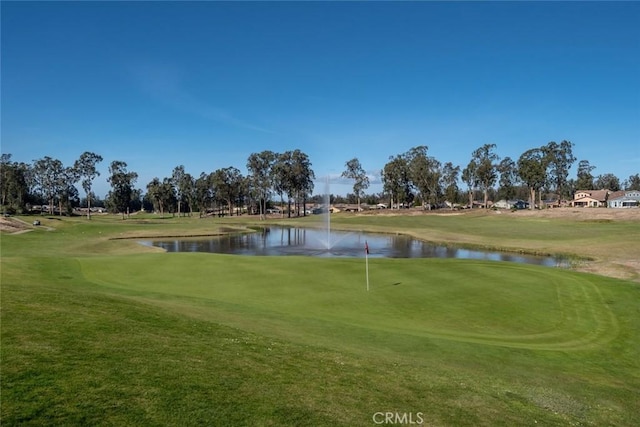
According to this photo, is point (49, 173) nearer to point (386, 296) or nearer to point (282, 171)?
point (282, 171)

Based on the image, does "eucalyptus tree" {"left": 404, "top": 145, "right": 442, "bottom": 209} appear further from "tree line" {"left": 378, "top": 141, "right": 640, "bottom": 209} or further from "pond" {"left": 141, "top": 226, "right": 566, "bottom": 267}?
"pond" {"left": 141, "top": 226, "right": 566, "bottom": 267}

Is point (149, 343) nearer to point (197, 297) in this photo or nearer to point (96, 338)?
point (96, 338)

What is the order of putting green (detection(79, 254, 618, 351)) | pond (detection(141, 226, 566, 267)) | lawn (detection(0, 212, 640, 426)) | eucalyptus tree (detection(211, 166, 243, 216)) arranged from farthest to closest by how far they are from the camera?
eucalyptus tree (detection(211, 166, 243, 216))
pond (detection(141, 226, 566, 267))
putting green (detection(79, 254, 618, 351))
lawn (detection(0, 212, 640, 426))

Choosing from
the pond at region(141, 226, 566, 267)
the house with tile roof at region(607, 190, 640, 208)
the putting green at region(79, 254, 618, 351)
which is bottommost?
the pond at region(141, 226, 566, 267)

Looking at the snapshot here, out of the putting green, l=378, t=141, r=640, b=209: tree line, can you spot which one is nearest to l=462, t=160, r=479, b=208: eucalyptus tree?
l=378, t=141, r=640, b=209: tree line

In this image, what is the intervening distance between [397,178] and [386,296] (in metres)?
129

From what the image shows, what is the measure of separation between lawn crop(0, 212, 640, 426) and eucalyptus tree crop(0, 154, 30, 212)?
411ft

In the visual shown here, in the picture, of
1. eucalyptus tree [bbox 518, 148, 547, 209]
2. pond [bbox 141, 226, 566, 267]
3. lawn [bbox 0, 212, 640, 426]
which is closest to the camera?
lawn [bbox 0, 212, 640, 426]

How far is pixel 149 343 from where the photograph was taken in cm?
854

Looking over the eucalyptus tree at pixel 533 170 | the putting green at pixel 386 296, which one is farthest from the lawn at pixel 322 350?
the eucalyptus tree at pixel 533 170

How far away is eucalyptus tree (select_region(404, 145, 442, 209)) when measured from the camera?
461 ft

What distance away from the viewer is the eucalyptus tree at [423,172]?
14038cm

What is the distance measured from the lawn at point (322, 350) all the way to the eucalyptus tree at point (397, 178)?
121m

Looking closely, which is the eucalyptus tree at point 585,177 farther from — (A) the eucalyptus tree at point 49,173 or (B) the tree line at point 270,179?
(A) the eucalyptus tree at point 49,173
